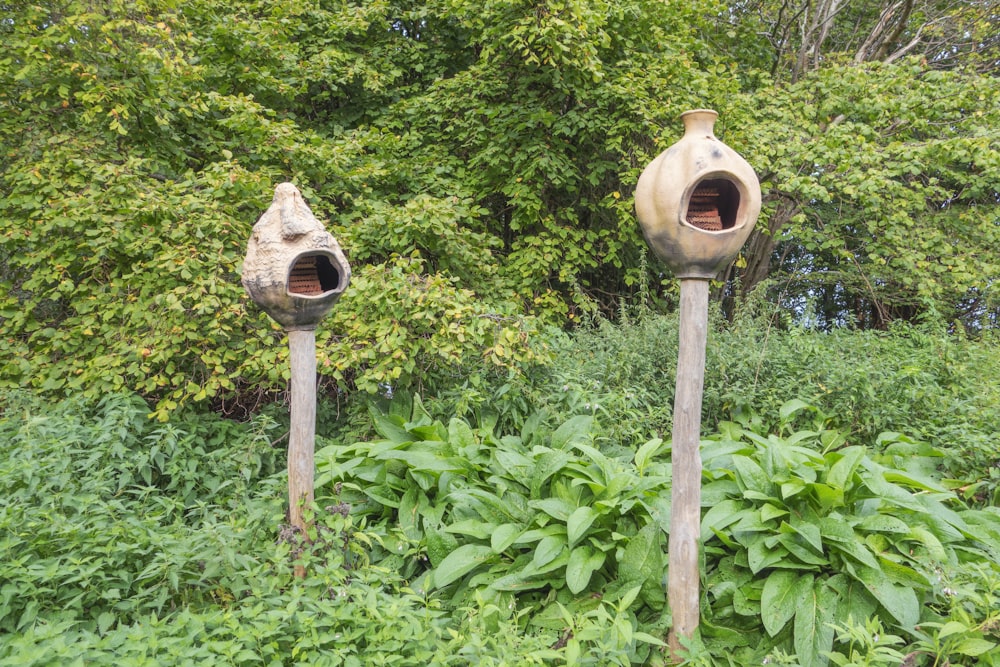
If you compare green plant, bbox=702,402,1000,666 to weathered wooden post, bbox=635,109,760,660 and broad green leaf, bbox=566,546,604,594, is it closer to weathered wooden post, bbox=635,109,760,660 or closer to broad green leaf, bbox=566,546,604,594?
weathered wooden post, bbox=635,109,760,660

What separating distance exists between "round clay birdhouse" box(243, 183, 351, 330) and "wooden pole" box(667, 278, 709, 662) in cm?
152

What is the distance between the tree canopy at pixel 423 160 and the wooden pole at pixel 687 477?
5.64 ft

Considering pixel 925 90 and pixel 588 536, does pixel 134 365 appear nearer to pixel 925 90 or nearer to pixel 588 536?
pixel 588 536

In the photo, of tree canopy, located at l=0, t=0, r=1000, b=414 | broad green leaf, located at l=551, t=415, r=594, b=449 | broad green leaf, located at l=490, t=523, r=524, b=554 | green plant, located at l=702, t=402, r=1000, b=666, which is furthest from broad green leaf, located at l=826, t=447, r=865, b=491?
tree canopy, located at l=0, t=0, r=1000, b=414

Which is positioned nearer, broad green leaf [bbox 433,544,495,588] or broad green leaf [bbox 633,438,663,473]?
broad green leaf [bbox 433,544,495,588]

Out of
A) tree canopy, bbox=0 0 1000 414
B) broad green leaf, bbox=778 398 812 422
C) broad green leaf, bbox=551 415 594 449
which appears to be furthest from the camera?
tree canopy, bbox=0 0 1000 414

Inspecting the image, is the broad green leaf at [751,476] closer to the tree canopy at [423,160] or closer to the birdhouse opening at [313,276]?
the tree canopy at [423,160]

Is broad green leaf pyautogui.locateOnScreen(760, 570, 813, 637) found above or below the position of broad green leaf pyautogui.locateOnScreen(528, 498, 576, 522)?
below

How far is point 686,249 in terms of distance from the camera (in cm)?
224

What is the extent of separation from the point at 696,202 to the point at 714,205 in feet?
0.28

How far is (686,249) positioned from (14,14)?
5.72m

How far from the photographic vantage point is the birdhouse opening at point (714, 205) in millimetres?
2314

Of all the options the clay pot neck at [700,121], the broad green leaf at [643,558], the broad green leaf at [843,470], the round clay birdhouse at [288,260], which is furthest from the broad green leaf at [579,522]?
the clay pot neck at [700,121]

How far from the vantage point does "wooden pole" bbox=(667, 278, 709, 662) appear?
7.66ft
